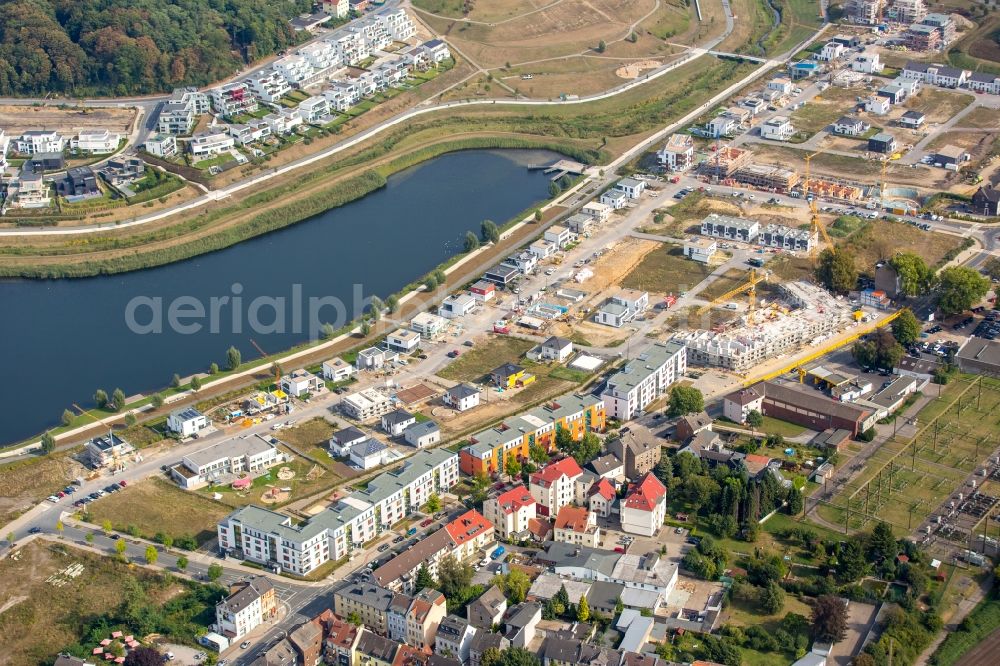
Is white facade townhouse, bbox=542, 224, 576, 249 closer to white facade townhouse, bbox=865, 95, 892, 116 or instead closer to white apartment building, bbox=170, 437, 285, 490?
white apartment building, bbox=170, 437, 285, 490

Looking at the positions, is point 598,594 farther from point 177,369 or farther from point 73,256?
point 73,256

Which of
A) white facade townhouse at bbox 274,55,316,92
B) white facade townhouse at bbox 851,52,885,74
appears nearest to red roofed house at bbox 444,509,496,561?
white facade townhouse at bbox 274,55,316,92

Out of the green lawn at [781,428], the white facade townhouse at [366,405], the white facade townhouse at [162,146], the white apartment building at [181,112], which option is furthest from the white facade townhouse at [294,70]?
the green lawn at [781,428]

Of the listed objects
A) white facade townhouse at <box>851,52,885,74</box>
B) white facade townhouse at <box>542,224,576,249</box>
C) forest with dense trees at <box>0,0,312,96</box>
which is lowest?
white facade townhouse at <box>542,224,576,249</box>

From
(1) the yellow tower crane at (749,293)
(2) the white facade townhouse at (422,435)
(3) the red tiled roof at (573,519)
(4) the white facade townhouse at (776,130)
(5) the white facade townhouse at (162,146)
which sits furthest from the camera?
(4) the white facade townhouse at (776,130)

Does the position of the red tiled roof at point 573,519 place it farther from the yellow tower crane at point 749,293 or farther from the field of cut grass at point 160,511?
the yellow tower crane at point 749,293

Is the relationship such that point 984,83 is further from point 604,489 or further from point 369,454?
point 369,454
